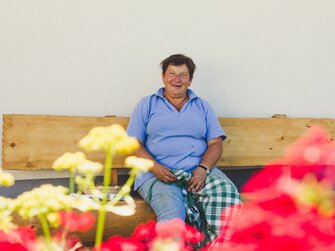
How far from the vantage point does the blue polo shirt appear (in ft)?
7.63

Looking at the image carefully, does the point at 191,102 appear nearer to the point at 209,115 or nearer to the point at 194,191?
the point at 209,115

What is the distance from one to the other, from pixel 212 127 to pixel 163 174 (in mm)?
435

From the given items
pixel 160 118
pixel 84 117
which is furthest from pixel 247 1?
pixel 84 117

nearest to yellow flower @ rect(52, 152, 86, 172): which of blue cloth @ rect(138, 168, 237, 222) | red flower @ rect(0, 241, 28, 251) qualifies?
red flower @ rect(0, 241, 28, 251)

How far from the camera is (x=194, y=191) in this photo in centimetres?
216

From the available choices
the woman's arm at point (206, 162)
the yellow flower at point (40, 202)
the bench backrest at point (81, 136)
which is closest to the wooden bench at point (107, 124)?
the bench backrest at point (81, 136)

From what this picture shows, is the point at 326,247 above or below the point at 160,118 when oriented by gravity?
above

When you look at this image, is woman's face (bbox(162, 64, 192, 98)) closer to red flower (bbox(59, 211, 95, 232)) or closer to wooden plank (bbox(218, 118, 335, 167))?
wooden plank (bbox(218, 118, 335, 167))

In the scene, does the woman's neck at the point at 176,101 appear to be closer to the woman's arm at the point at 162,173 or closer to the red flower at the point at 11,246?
the woman's arm at the point at 162,173

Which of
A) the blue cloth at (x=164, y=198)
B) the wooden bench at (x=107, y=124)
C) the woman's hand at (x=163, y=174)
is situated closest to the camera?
the blue cloth at (x=164, y=198)

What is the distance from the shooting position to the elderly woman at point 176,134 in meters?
2.19

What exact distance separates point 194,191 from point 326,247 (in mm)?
1531

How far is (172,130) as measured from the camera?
7.77 feet

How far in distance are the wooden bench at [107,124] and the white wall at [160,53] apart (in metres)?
0.09
